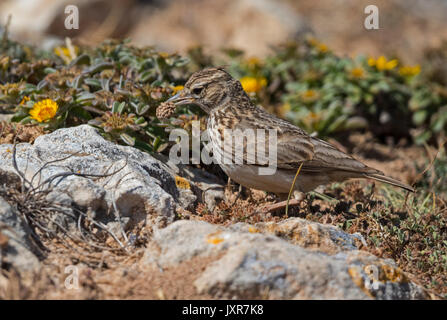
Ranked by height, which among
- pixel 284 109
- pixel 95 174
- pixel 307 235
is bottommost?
pixel 307 235

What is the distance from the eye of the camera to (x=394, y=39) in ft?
A: 49.5

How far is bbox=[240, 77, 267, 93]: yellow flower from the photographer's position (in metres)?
8.18

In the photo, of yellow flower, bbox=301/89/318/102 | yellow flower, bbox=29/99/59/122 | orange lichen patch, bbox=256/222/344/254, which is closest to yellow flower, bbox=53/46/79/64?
yellow flower, bbox=29/99/59/122

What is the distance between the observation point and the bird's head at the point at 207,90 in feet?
18.3

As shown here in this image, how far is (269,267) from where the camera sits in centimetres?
362

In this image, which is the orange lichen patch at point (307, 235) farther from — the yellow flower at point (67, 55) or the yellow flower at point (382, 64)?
the yellow flower at point (382, 64)

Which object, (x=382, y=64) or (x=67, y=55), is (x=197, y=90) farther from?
(x=382, y=64)

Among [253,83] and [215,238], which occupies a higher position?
[253,83]

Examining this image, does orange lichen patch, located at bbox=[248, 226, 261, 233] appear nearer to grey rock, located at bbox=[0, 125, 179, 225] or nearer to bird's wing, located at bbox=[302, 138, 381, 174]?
grey rock, located at bbox=[0, 125, 179, 225]

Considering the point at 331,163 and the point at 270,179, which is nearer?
the point at 270,179

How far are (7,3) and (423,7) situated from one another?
11873mm

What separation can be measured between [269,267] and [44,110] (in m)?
2.87

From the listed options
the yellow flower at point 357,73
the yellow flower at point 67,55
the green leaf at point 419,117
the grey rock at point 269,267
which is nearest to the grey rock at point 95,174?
the grey rock at point 269,267

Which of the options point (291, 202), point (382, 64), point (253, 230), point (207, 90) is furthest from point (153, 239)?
point (382, 64)
